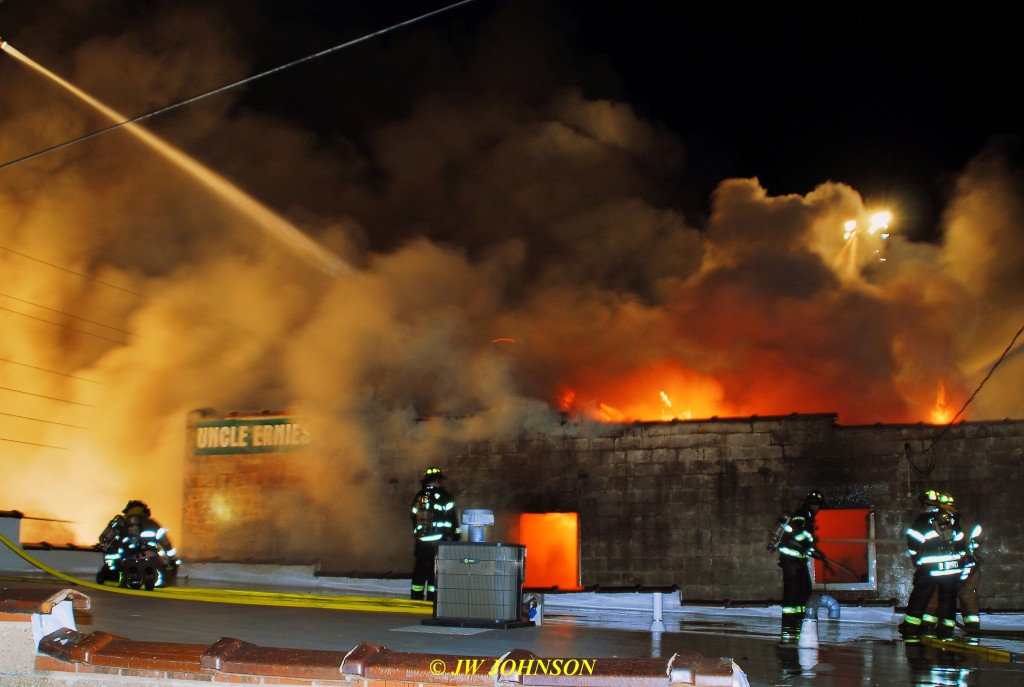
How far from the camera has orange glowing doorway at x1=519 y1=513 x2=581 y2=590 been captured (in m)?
14.9

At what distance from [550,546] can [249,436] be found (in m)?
4.89

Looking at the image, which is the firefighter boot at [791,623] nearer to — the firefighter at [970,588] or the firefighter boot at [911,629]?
the firefighter boot at [911,629]

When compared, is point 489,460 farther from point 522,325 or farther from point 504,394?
point 522,325

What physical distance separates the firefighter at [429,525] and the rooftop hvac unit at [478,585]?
2660mm

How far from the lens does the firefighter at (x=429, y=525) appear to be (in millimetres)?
11266

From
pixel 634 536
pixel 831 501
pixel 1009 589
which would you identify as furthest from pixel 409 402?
pixel 1009 589

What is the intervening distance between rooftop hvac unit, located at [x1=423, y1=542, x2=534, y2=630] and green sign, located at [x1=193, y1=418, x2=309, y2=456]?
24.4 ft

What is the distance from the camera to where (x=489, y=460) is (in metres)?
14.9

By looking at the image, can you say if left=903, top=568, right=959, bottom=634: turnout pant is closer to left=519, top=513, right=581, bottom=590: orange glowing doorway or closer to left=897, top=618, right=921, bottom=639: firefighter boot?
left=897, top=618, right=921, bottom=639: firefighter boot

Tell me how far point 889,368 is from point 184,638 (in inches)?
602

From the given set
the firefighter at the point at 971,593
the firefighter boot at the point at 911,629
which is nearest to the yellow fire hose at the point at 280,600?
the firefighter boot at the point at 911,629

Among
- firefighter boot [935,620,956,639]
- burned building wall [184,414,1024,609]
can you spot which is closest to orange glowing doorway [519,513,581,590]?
burned building wall [184,414,1024,609]

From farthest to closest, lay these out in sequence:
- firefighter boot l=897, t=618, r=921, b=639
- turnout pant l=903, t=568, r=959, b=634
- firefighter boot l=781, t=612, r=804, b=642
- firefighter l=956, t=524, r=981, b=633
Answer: firefighter l=956, t=524, r=981, b=633 < turnout pant l=903, t=568, r=959, b=634 < firefighter boot l=897, t=618, r=921, b=639 < firefighter boot l=781, t=612, r=804, b=642

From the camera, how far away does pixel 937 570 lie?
984 cm
